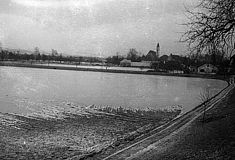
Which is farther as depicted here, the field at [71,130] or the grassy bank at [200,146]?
the field at [71,130]

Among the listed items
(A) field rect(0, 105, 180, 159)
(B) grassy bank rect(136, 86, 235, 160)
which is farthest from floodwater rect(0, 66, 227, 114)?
(B) grassy bank rect(136, 86, 235, 160)

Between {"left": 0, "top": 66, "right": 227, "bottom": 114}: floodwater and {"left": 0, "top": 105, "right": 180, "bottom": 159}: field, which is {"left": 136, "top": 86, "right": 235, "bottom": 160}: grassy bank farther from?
{"left": 0, "top": 66, "right": 227, "bottom": 114}: floodwater

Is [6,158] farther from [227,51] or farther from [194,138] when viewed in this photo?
[227,51]

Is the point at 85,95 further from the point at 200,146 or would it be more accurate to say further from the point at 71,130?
the point at 200,146

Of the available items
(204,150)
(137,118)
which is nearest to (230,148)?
(204,150)

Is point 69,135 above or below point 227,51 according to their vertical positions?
below

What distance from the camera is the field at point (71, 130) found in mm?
13227

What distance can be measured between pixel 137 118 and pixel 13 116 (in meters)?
9.73

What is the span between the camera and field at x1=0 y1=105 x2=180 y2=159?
43.4 feet

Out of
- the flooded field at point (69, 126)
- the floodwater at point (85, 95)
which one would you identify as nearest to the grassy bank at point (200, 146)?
the flooded field at point (69, 126)

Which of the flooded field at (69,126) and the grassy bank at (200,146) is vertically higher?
the grassy bank at (200,146)

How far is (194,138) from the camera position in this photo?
530 inches

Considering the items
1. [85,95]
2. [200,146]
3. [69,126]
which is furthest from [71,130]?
[85,95]

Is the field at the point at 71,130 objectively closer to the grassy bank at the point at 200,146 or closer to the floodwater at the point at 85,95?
the grassy bank at the point at 200,146
